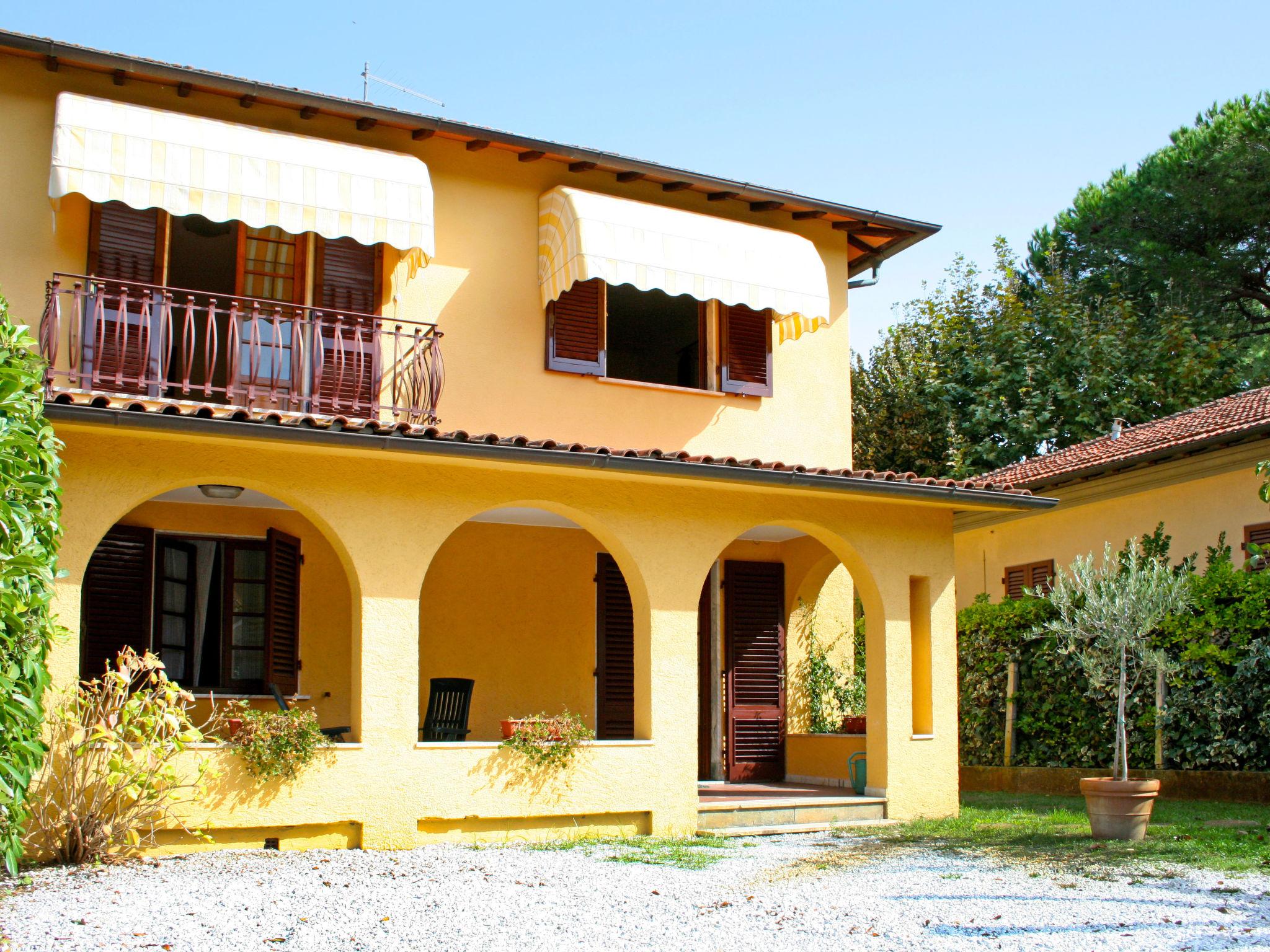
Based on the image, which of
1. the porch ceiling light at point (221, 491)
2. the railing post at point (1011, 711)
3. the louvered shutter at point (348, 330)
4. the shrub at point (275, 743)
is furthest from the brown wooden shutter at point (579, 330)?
the railing post at point (1011, 711)

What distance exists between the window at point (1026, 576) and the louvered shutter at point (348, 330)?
1278 centimetres

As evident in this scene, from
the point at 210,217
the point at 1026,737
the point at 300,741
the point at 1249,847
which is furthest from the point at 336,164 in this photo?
the point at 1026,737

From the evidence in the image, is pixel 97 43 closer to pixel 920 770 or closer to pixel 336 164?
pixel 336 164

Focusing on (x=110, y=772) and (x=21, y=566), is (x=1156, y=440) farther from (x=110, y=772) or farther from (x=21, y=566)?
(x=21, y=566)

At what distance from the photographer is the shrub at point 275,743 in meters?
11.2

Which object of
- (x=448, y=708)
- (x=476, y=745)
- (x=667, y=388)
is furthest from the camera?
(x=667, y=388)

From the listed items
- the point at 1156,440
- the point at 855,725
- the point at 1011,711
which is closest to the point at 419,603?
the point at 855,725

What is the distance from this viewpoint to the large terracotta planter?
474 inches

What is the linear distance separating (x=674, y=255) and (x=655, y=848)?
6.78 m

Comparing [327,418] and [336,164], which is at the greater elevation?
[336,164]

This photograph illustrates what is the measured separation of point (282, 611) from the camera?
14070 mm

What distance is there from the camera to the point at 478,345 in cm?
1473

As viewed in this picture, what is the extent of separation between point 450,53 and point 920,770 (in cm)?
938

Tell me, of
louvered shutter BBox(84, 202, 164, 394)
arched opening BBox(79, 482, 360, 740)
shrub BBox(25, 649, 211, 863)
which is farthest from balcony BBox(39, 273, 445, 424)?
shrub BBox(25, 649, 211, 863)
